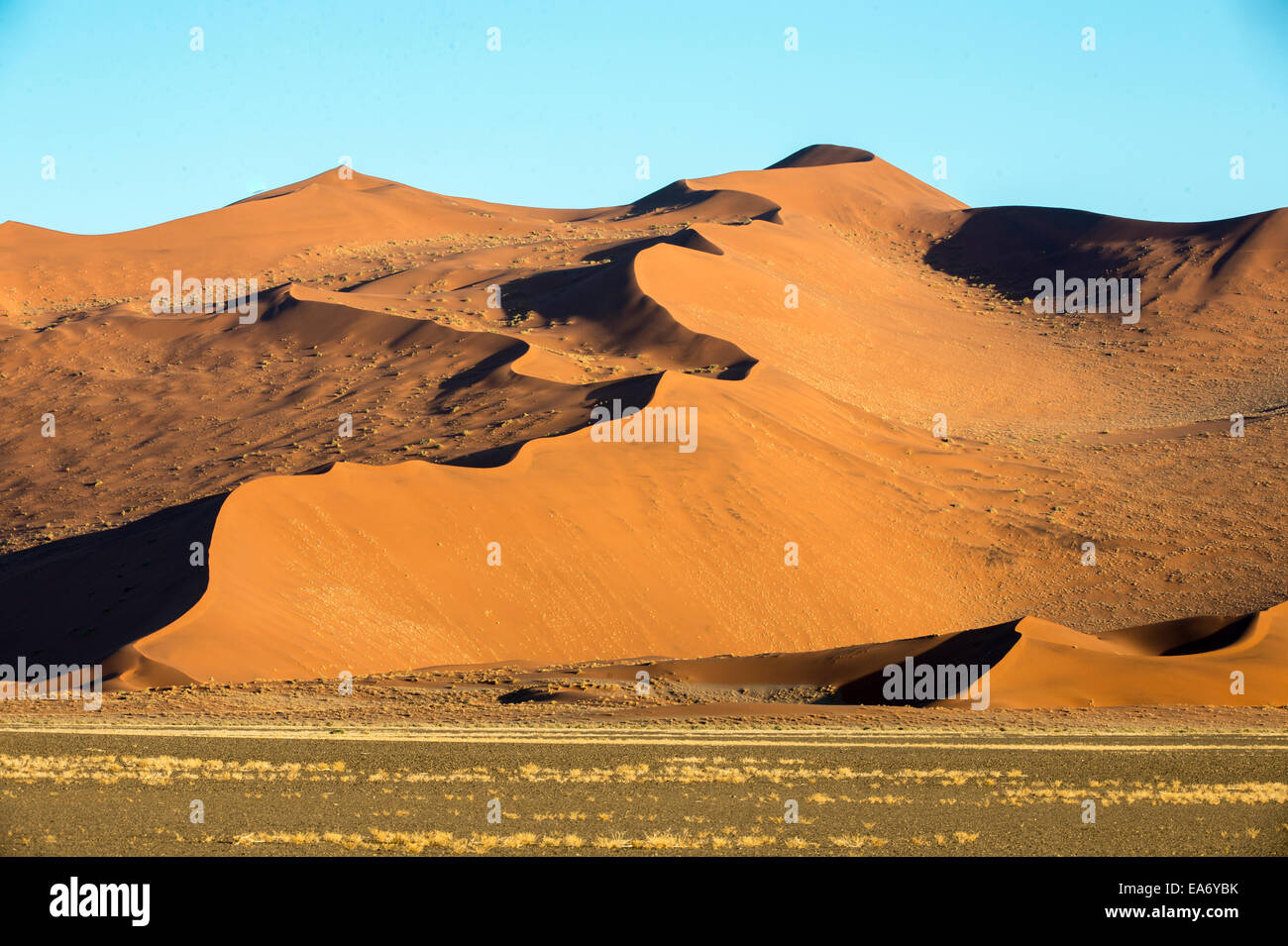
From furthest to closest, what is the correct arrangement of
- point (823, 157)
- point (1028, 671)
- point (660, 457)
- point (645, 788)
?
point (823, 157)
point (660, 457)
point (1028, 671)
point (645, 788)

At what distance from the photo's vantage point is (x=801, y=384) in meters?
50.8

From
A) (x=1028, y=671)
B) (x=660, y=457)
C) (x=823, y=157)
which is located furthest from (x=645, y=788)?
(x=823, y=157)

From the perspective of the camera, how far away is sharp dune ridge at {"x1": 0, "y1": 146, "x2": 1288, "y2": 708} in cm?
3114

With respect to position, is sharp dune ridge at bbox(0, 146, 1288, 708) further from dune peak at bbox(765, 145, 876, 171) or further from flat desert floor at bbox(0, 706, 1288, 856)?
dune peak at bbox(765, 145, 876, 171)

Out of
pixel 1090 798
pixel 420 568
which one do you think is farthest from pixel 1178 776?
pixel 420 568

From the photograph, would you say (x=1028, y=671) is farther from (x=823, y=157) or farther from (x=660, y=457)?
(x=823, y=157)

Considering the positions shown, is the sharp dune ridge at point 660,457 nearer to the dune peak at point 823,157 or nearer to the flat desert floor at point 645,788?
the flat desert floor at point 645,788

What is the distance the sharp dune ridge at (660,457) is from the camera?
31.1m

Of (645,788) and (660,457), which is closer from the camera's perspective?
(645,788)

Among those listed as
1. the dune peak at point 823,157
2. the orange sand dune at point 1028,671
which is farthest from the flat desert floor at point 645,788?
the dune peak at point 823,157

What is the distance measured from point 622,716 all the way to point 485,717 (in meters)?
2.73

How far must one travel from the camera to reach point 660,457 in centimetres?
4053

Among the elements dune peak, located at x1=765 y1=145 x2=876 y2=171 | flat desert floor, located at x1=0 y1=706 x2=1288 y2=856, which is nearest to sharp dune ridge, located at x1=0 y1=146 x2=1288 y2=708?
flat desert floor, located at x1=0 y1=706 x2=1288 y2=856
